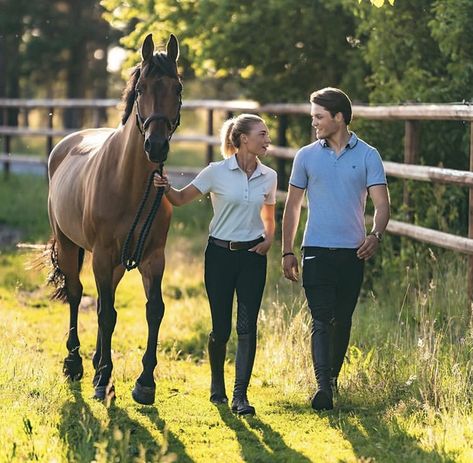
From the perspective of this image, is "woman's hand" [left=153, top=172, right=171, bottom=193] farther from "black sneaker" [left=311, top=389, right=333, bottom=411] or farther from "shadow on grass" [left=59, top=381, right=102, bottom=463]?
"black sneaker" [left=311, top=389, right=333, bottom=411]

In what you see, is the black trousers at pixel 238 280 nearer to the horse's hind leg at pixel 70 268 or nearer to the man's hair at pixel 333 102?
the man's hair at pixel 333 102

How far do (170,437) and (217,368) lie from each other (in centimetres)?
80

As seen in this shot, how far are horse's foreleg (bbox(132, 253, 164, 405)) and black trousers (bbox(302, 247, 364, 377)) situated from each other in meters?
0.94

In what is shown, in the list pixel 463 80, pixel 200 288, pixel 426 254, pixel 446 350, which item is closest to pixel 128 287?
pixel 200 288

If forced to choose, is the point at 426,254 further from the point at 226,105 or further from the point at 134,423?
the point at 226,105

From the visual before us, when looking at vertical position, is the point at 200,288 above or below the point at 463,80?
below

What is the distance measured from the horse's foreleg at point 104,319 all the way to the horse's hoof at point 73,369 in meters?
0.39

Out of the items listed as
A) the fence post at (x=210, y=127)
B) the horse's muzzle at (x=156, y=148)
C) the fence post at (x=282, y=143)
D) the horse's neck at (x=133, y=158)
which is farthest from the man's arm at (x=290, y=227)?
the fence post at (x=210, y=127)

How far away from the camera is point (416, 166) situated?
815cm

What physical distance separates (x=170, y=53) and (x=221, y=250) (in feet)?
3.93

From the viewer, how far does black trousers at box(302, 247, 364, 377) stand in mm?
5797

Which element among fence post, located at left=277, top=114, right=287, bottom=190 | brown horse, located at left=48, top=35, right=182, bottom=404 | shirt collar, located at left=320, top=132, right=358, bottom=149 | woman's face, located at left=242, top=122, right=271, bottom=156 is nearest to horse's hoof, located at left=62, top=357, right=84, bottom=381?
brown horse, located at left=48, top=35, right=182, bottom=404

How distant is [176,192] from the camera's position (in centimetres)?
593

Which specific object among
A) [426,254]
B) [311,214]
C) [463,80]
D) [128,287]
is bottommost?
[128,287]
